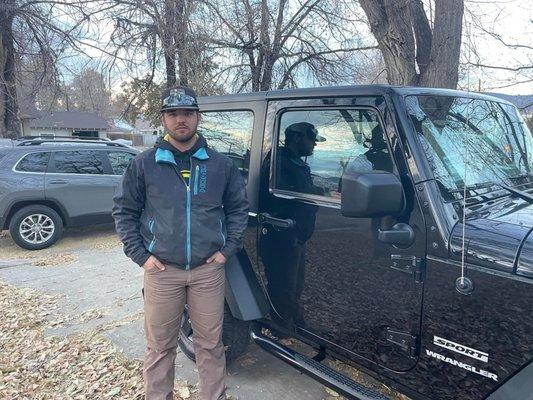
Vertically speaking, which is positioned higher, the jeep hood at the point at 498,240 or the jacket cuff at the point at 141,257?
the jeep hood at the point at 498,240

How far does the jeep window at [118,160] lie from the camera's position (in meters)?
8.93

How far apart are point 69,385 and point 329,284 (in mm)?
2152

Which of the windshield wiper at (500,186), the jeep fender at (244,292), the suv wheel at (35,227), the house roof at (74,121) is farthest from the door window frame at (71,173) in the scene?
the house roof at (74,121)

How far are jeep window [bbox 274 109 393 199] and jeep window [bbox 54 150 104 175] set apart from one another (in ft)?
21.8

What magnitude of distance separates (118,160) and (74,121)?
41.2m

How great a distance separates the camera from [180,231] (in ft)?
8.43

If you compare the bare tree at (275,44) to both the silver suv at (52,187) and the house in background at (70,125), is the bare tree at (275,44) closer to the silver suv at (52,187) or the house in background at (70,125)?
the silver suv at (52,187)

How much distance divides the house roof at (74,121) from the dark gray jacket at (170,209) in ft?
147

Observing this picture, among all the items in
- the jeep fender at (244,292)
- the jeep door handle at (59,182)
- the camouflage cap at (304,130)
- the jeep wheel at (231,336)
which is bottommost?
the jeep wheel at (231,336)

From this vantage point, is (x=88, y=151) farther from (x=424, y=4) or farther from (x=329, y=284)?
(x=329, y=284)

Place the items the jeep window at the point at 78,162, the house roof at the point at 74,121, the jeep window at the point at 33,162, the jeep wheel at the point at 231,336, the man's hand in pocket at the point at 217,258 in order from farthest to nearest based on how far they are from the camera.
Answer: the house roof at the point at 74,121 < the jeep window at the point at 78,162 < the jeep window at the point at 33,162 < the jeep wheel at the point at 231,336 < the man's hand in pocket at the point at 217,258

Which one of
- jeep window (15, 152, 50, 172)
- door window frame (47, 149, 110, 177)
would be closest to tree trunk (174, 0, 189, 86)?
door window frame (47, 149, 110, 177)

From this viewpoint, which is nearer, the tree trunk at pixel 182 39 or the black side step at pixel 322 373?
the black side step at pixel 322 373

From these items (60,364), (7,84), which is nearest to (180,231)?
(60,364)
